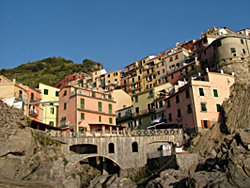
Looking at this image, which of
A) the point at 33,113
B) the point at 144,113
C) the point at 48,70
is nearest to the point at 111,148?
the point at 144,113

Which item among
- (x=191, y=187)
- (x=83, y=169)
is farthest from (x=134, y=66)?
(x=191, y=187)

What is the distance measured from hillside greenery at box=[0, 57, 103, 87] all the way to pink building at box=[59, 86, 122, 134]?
61.4m

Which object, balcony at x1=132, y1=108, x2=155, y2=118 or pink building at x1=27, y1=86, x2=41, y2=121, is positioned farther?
balcony at x1=132, y1=108, x2=155, y2=118

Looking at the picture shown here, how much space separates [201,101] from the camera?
45.7 metres

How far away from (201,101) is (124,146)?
15343 millimetres

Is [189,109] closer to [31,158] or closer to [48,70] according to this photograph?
[31,158]

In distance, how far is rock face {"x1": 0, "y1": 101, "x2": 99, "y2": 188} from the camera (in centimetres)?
2747

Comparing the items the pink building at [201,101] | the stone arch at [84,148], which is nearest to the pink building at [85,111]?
the stone arch at [84,148]

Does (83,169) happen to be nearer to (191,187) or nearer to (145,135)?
(145,135)

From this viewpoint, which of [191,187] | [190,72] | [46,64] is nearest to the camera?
[191,187]

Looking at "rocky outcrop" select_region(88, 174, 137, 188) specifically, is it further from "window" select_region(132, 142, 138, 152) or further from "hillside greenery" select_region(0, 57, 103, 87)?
"hillside greenery" select_region(0, 57, 103, 87)

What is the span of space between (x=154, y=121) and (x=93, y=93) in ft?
44.9

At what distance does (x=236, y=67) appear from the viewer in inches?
2073

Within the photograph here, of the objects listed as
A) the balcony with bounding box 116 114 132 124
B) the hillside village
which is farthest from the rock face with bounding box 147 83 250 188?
the balcony with bounding box 116 114 132 124
